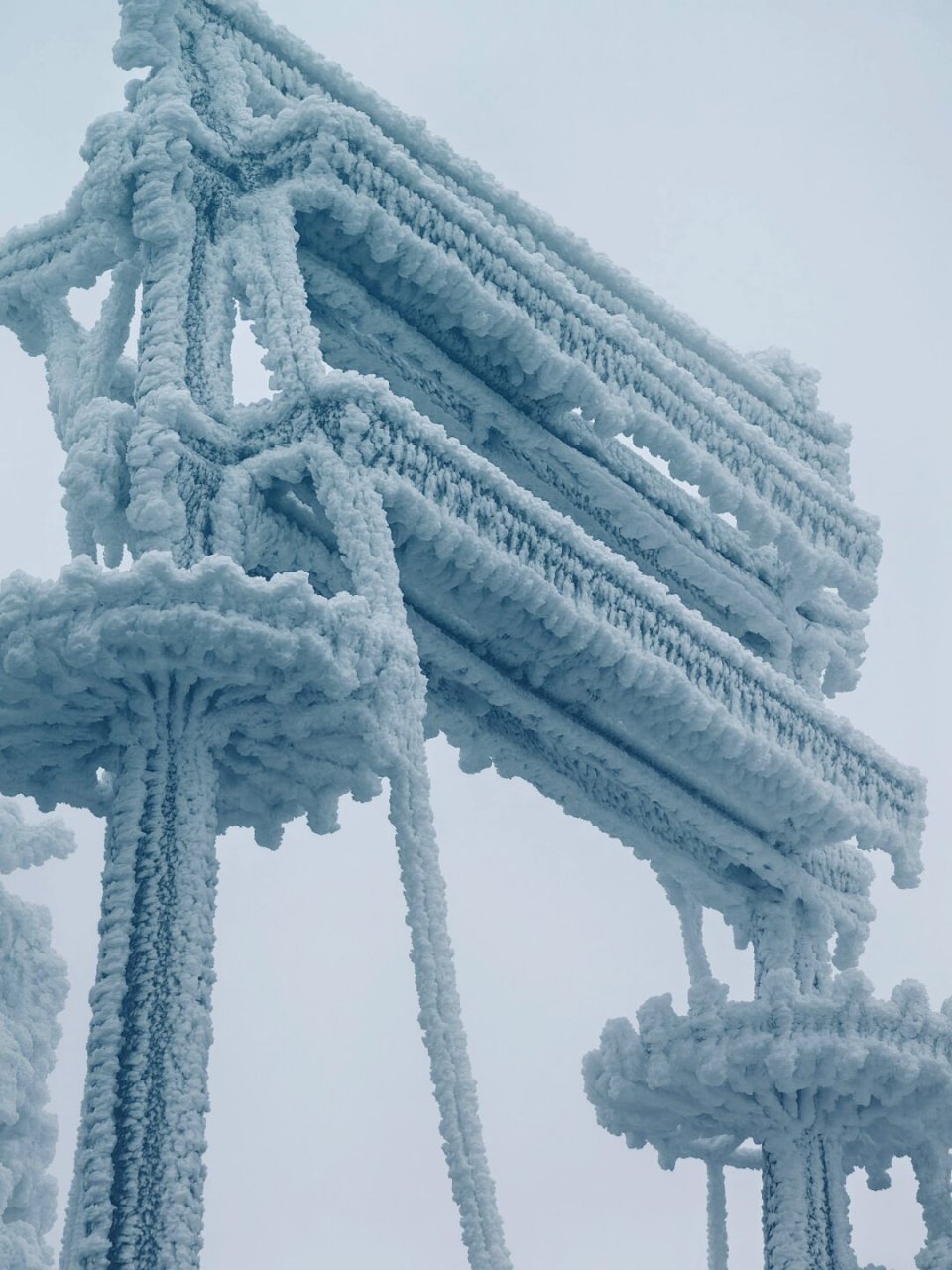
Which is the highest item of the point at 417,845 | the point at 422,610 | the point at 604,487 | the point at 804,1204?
the point at 604,487

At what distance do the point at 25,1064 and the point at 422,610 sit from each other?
3279 millimetres

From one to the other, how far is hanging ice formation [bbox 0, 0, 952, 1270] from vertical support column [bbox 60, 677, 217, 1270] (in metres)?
0.01

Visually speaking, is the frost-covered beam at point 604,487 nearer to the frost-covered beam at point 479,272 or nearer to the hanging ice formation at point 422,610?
the hanging ice formation at point 422,610

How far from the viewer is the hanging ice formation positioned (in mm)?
6422

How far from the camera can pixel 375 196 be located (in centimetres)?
893

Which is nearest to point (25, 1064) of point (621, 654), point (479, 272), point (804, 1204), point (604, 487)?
point (621, 654)

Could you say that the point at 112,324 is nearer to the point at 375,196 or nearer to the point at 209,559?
the point at 375,196

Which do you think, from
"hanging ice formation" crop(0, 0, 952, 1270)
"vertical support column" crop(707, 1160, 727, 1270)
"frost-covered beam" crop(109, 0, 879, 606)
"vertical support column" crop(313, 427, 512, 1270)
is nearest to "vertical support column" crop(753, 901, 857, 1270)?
"hanging ice formation" crop(0, 0, 952, 1270)

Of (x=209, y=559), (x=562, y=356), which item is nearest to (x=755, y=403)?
(x=562, y=356)

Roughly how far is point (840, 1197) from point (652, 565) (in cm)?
375

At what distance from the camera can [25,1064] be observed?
9.30m

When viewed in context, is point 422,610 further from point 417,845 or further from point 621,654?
point 417,845

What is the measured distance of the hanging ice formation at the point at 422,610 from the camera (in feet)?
21.1

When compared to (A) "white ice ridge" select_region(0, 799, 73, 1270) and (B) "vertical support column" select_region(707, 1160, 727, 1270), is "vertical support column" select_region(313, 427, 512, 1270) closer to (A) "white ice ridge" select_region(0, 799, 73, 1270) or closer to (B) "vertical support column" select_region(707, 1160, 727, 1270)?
(A) "white ice ridge" select_region(0, 799, 73, 1270)
